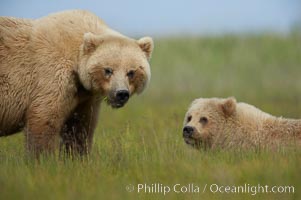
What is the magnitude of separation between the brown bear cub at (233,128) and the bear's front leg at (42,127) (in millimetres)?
1665

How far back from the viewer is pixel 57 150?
8523 millimetres

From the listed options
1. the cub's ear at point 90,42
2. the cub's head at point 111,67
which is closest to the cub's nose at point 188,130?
the cub's head at point 111,67

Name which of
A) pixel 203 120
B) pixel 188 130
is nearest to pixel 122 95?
pixel 188 130

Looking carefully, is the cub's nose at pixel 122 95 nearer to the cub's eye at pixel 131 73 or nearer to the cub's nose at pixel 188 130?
the cub's eye at pixel 131 73

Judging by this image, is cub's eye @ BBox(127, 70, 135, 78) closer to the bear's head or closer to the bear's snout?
the bear's snout

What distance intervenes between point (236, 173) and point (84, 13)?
267cm

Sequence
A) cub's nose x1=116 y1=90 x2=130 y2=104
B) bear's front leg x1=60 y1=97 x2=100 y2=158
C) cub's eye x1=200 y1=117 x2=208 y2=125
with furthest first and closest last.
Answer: cub's eye x1=200 y1=117 x2=208 y2=125
bear's front leg x1=60 y1=97 x2=100 y2=158
cub's nose x1=116 y1=90 x2=130 y2=104

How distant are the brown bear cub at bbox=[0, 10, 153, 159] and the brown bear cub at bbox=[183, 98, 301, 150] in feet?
3.60

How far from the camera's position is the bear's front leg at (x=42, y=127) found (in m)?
8.08

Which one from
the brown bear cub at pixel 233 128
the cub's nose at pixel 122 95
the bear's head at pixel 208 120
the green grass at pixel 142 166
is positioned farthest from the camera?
the bear's head at pixel 208 120

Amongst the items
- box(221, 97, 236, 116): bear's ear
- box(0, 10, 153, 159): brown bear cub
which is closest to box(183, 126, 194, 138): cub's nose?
box(221, 97, 236, 116): bear's ear

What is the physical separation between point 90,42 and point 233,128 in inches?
84.3

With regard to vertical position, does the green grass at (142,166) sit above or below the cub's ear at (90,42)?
below

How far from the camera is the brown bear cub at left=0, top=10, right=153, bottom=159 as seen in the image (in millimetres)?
8117
